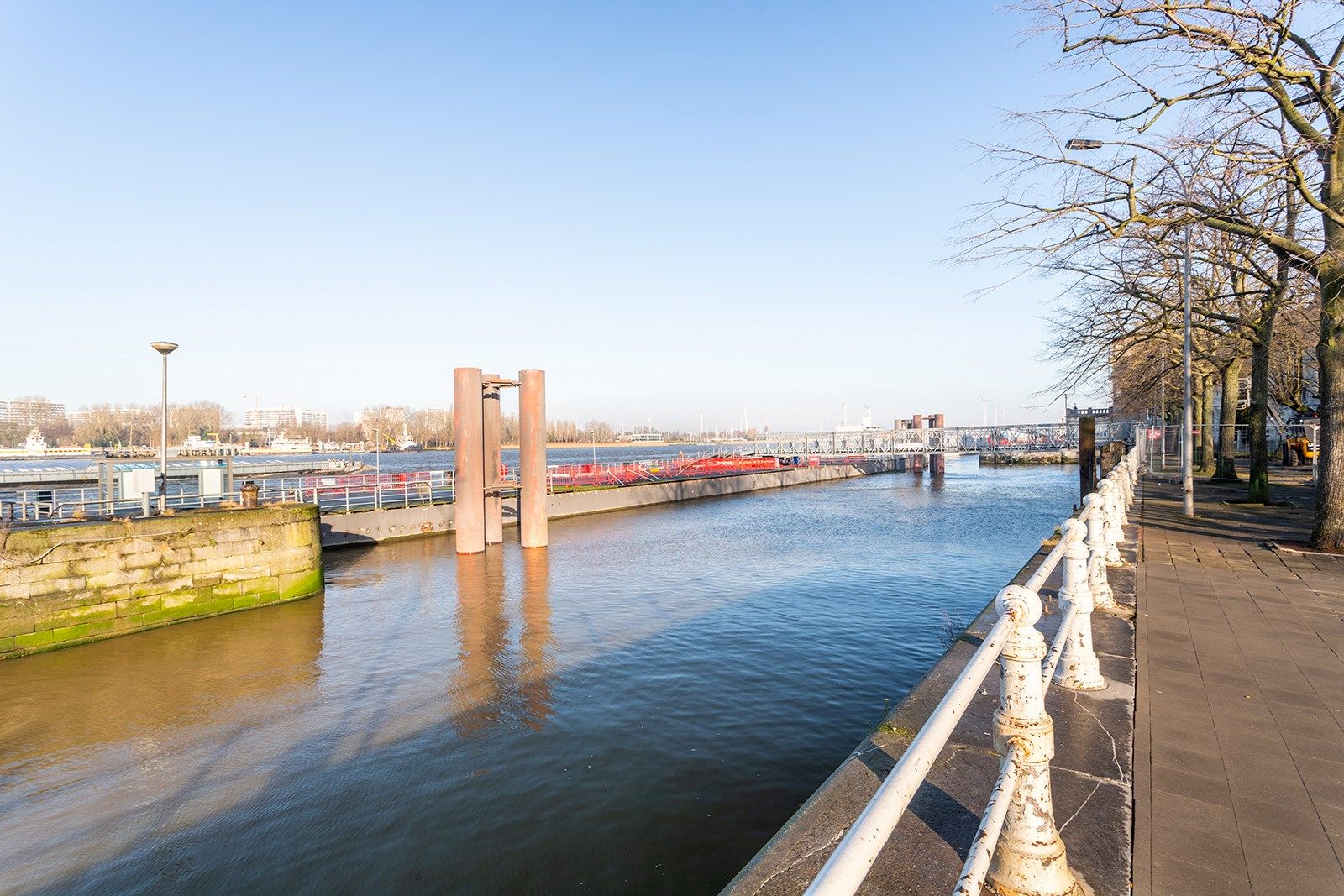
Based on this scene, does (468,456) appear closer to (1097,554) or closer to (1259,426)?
(1097,554)

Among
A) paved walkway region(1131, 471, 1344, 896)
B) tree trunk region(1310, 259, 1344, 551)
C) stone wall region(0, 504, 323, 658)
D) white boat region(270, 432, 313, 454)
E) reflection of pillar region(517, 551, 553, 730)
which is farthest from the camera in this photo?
white boat region(270, 432, 313, 454)

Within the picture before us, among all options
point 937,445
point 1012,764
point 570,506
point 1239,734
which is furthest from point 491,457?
point 937,445

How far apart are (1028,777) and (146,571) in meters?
16.1

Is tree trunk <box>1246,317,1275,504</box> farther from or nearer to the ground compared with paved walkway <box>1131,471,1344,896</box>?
farther from the ground

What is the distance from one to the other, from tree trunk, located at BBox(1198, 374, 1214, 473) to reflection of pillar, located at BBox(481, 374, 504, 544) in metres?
26.8

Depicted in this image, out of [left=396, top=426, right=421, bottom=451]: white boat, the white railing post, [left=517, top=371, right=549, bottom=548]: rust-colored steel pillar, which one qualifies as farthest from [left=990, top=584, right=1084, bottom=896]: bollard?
[left=396, top=426, right=421, bottom=451]: white boat

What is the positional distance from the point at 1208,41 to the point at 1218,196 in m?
3.16

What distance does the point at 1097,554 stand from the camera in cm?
637

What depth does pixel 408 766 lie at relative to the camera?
24.5ft

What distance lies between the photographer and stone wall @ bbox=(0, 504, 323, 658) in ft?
38.6

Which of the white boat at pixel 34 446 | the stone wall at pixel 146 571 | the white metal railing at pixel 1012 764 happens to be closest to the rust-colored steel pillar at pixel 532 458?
the stone wall at pixel 146 571

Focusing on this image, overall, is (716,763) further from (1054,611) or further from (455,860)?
(1054,611)

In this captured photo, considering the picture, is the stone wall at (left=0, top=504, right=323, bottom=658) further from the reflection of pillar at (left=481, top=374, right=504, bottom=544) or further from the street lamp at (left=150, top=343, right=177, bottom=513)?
the reflection of pillar at (left=481, top=374, right=504, bottom=544)

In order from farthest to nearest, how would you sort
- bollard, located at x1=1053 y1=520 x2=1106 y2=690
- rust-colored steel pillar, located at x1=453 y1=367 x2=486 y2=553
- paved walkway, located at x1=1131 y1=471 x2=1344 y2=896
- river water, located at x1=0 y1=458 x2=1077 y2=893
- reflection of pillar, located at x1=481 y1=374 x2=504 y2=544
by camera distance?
reflection of pillar, located at x1=481 y1=374 x2=504 y2=544 < rust-colored steel pillar, located at x1=453 y1=367 x2=486 y2=553 < river water, located at x1=0 y1=458 x2=1077 y2=893 < bollard, located at x1=1053 y1=520 x2=1106 y2=690 < paved walkway, located at x1=1131 y1=471 x2=1344 y2=896
